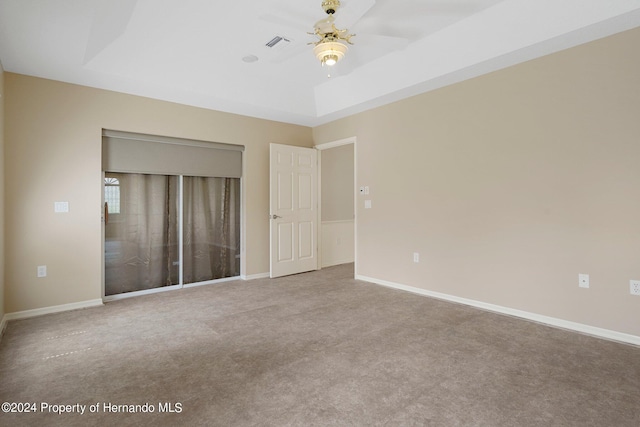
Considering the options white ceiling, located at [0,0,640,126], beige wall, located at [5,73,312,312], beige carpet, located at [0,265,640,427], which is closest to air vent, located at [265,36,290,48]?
white ceiling, located at [0,0,640,126]

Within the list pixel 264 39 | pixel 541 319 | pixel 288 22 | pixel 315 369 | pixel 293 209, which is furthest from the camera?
pixel 293 209

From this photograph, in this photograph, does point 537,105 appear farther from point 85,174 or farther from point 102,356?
point 85,174

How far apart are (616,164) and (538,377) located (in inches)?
76.6

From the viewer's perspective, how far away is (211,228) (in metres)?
4.91

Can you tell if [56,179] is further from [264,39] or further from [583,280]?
[583,280]

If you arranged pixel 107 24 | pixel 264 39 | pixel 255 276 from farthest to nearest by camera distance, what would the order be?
pixel 255 276 < pixel 264 39 < pixel 107 24

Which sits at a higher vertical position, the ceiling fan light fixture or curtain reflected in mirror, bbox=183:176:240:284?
the ceiling fan light fixture

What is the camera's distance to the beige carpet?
1821 mm

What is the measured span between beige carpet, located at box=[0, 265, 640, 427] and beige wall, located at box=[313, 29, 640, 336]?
401 millimetres

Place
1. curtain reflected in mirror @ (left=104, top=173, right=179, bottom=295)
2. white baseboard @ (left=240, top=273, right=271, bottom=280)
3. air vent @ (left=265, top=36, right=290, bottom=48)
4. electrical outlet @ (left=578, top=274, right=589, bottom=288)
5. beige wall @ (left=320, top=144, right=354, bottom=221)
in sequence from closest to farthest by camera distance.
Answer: electrical outlet @ (left=578, top=274, right=589, bottom=288) < air vent @ (left=265, top=36, right=290, bottom=48) < curtain reflected in mirror @ (left=104, top=173, right=179, bottom=295) < white baseboard @ (left=240, top=273, right=271, bottom=280) < beige wall @ (left=320, top=144, right=354, bottom=221)

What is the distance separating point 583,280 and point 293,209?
3.82 m

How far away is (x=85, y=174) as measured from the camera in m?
3.82

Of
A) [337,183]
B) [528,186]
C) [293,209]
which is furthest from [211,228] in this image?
[528,186]

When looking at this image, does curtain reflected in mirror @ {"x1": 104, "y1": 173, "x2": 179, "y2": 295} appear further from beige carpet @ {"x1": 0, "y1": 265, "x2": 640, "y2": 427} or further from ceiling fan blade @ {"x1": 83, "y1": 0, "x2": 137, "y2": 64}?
ceiling fan blade @ {"x1": 83, "y1": 0, "x2": 137, "y2": 64}
